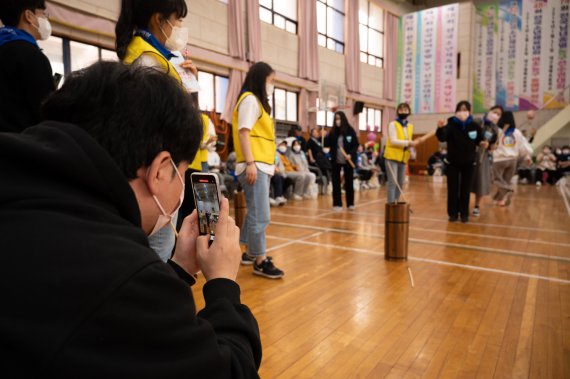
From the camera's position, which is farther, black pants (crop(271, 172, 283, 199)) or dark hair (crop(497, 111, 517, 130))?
black pants (crop(271, 172, 283, 199))

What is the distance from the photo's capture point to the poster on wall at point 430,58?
1391cm

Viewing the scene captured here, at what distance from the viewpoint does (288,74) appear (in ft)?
34.8

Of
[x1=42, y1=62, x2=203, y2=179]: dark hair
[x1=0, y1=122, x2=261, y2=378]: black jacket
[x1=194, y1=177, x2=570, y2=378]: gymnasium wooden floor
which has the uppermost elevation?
[x1=42, y1=62, x2=203, y2=179]: dark hair

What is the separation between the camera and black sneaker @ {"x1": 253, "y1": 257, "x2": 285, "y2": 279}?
2.79 meters

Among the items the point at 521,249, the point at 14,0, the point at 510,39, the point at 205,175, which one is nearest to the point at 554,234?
the point at 521,249

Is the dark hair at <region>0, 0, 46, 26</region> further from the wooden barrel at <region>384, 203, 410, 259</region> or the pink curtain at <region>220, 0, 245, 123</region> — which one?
the pink curtain at <region>220, 0, 245, 123</region>

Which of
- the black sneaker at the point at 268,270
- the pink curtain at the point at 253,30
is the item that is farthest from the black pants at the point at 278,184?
the black sneaker at the point at 268,270

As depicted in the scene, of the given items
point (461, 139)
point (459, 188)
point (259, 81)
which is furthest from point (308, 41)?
point (259, 81)

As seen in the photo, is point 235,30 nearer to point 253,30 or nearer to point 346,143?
point 253,30

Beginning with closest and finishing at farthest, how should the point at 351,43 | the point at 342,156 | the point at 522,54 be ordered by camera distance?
1. the point at 342,156
2. the point at 522,54
3. the point at 351,43

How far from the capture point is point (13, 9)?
5.29ft

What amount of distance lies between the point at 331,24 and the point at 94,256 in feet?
43.1

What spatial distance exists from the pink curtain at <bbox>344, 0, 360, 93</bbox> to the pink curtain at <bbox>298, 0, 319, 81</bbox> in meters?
1.80

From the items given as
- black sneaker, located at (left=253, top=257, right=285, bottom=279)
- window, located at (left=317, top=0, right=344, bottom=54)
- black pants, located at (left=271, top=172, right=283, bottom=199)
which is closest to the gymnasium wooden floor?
black sneaker, located at (left=253, top=257, right=285, bottom=279)
